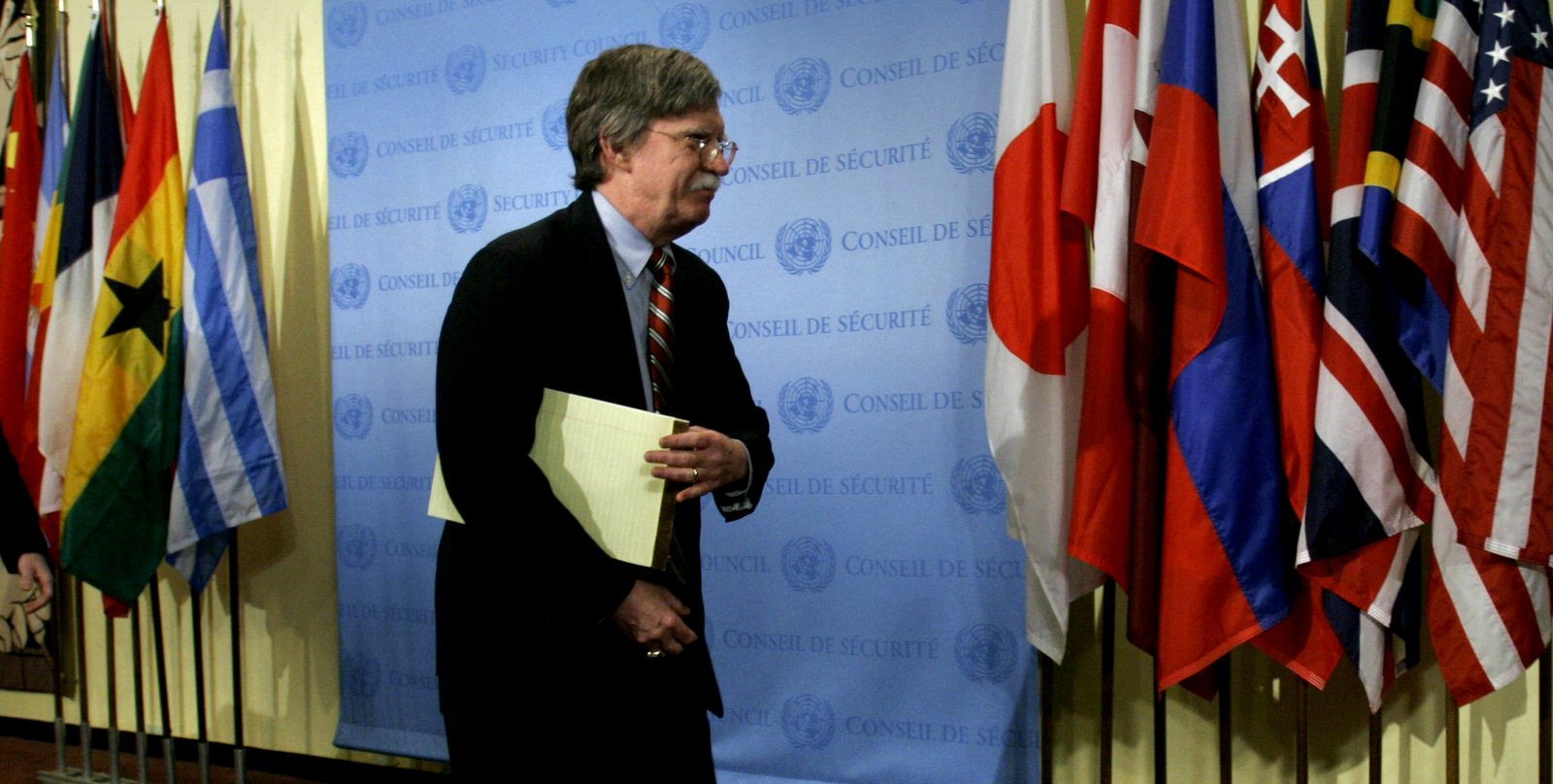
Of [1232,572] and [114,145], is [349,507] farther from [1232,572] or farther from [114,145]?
[1232,572]

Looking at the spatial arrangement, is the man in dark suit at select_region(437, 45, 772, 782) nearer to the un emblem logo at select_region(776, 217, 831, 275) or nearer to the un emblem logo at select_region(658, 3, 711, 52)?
the un emblem logo at select_region(776, 217, 831, 275)

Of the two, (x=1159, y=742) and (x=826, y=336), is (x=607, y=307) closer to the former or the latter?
(x=826, y=336)

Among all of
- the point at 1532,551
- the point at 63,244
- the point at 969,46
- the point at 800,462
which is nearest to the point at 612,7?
the point at 969,46

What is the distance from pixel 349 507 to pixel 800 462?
1458 millimetres

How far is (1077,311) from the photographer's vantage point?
2137 millimetres

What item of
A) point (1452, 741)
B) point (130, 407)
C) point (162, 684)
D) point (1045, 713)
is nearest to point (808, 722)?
point (1045, 713)

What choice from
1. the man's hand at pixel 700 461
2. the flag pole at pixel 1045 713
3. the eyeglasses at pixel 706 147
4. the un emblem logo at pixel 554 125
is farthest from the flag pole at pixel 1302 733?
the un emblem logo at pixel 554 125

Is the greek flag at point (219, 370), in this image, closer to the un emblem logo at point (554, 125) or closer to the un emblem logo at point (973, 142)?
the un emblem logo at point (554, 125)

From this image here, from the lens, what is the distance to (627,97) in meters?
1.52

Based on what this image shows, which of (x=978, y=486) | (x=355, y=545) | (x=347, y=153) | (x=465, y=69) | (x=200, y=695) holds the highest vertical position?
(x=465, y=69)

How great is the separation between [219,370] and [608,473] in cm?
205

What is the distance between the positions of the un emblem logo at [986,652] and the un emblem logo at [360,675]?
5.75 feet

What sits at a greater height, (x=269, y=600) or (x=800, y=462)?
(x=800, y=462)

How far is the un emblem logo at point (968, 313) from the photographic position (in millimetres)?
2418
